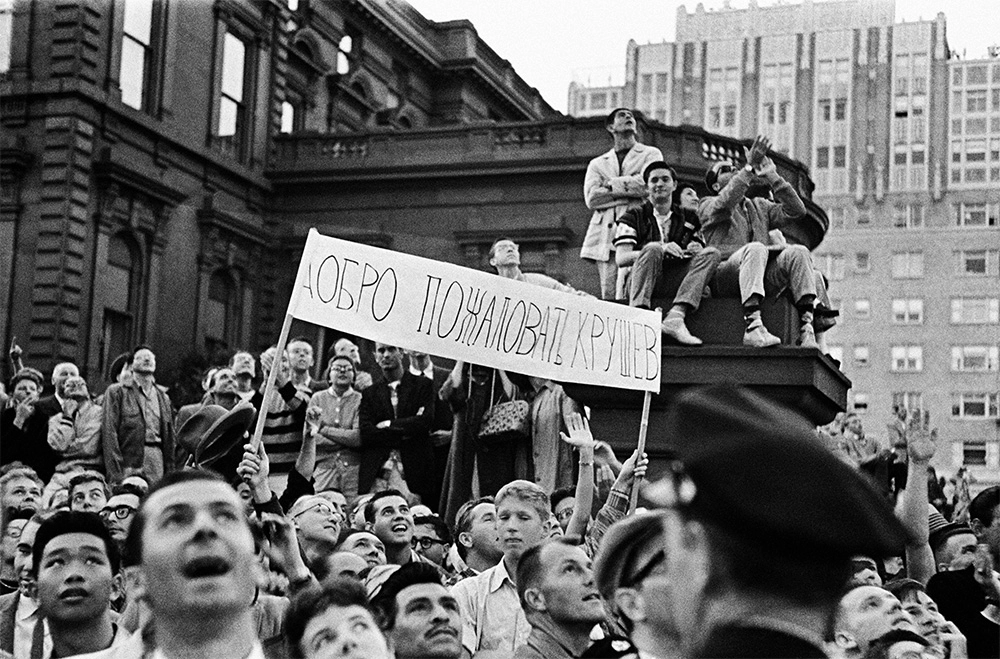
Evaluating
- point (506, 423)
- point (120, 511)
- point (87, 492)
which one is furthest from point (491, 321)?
point (506, 423)

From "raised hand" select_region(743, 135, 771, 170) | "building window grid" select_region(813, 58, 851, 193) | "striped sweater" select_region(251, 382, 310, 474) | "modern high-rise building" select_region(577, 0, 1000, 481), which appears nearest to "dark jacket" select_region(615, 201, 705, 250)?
"raised hand" select_region(743, 135, 771, 170)

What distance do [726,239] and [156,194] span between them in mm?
21584

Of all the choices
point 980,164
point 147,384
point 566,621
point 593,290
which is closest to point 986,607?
point 566,621

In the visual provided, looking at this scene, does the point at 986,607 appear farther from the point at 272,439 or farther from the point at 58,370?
the point at 58,370

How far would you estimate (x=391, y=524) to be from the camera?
8.26m

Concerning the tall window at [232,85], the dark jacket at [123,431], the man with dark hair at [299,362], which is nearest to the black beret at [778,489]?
the man with dark hair at [299,362]

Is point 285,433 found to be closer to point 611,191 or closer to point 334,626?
A: point 611,191

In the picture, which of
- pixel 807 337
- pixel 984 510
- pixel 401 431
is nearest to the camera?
pixel 984 510

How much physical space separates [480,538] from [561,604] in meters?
2.32

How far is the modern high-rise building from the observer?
322ft

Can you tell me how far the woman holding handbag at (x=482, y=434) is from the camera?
11508mm

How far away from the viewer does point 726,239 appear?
11.6 m

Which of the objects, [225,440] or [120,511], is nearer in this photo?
[120,511]

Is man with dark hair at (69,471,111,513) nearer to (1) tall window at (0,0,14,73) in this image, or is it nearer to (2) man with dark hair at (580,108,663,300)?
(2) man with dark hair at (580,108,663,300)
